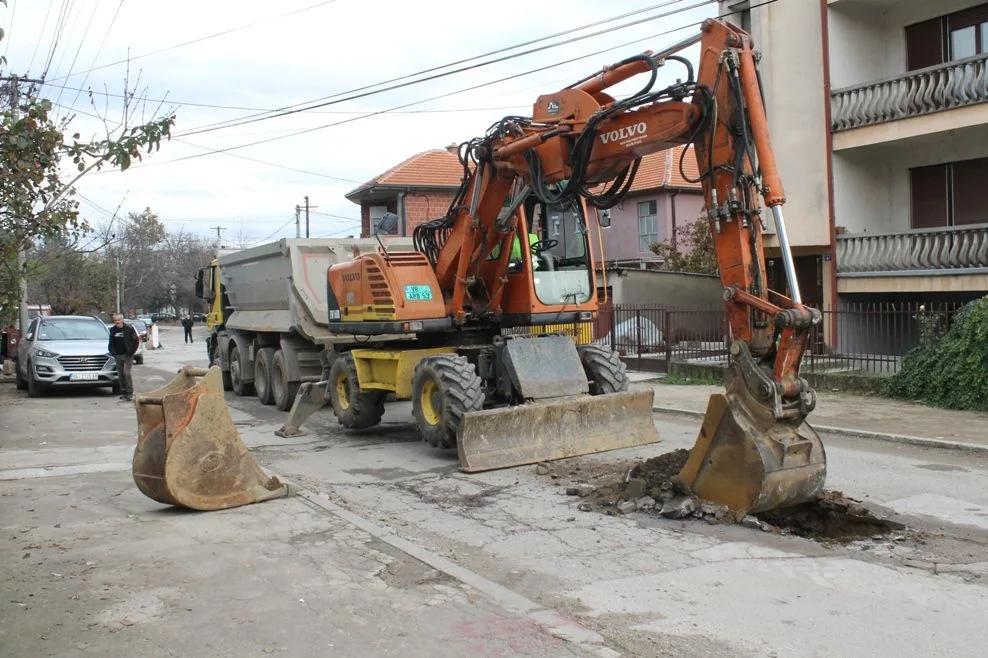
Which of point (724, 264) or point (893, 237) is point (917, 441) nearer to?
point (724, 264)

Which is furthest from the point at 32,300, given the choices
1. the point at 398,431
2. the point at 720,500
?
the point at 720,500

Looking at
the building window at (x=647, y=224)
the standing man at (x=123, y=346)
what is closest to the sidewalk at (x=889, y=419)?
the standing man at (x=123, y=346)

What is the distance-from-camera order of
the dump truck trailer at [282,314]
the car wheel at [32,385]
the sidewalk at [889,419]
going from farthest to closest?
the car wheel at [32,385] < the dump truck trailer at [282,314] < the sidewalk at [889,419]

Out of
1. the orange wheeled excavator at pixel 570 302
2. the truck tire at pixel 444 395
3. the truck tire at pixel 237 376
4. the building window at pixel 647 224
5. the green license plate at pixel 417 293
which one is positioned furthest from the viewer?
the building window at pixel 647 224

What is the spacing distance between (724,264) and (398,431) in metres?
6.58

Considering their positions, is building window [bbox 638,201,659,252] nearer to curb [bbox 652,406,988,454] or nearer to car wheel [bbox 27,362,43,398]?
car wheel [bbox 27,362,43,398]

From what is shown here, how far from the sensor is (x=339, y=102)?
21172 mm

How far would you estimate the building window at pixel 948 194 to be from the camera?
732 inches

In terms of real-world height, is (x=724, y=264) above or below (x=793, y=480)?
above

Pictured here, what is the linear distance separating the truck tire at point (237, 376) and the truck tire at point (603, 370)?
9.03 meters

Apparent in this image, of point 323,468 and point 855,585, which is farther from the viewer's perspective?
point 323,468

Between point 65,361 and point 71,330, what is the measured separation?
1.70m

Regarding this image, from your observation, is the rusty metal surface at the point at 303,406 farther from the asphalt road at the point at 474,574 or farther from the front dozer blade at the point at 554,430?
the front dozer blade at the point at 554,430

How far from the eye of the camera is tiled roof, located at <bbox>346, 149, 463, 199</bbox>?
32.5m
